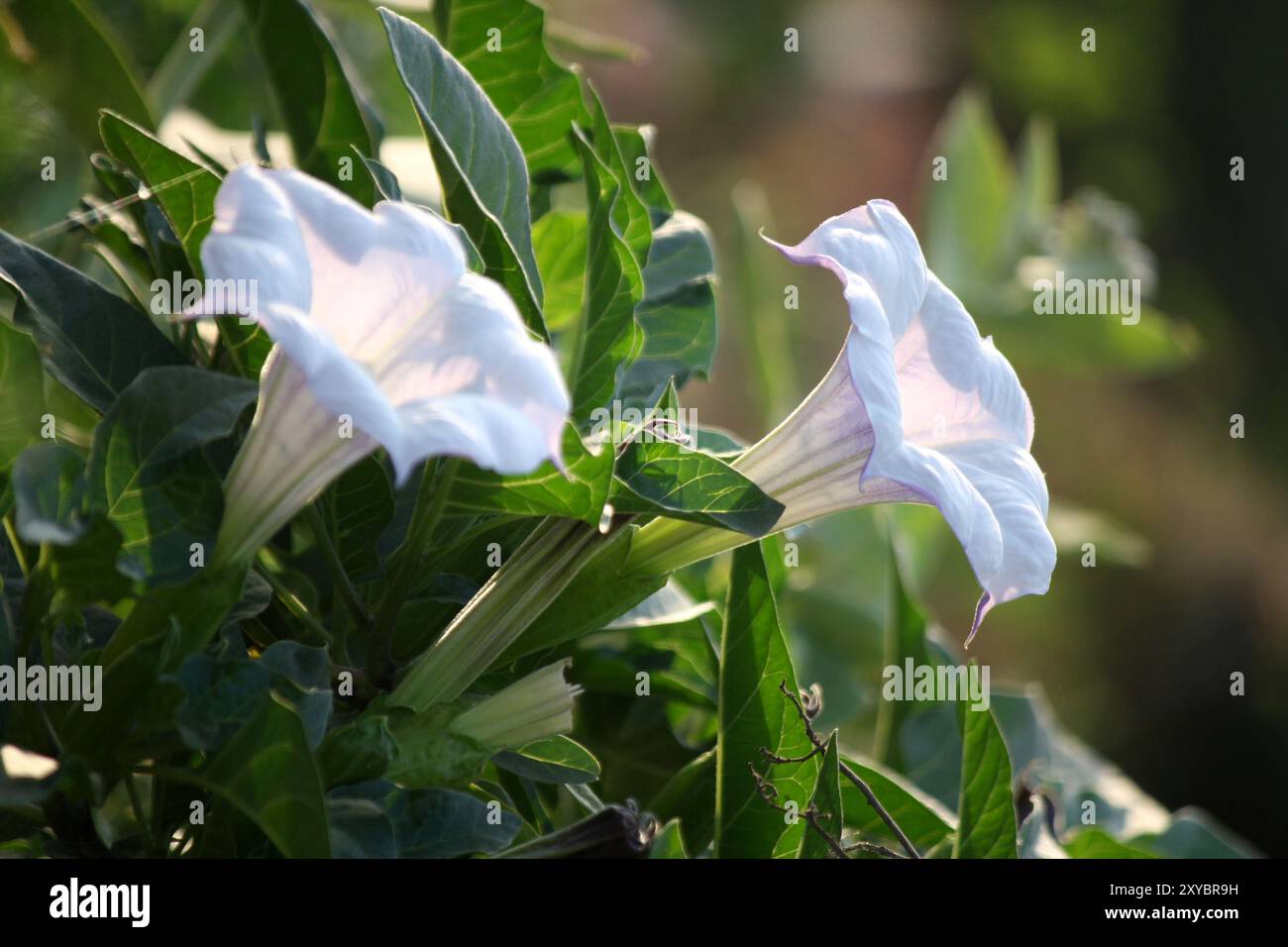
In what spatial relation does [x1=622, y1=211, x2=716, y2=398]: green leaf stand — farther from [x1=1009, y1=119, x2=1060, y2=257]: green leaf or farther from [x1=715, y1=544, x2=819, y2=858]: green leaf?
[x1=1009, y1=119, x2=1060, y2=257]: green leaf

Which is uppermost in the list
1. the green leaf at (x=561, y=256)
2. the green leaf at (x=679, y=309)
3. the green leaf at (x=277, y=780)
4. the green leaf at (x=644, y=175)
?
the green leaf at (x=644, y=175)

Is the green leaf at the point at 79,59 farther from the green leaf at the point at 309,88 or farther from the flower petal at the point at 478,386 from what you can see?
the flower petal at the point at 478,386

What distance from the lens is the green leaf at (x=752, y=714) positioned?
344 mm

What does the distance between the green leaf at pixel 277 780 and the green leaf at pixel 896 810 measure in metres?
0.19

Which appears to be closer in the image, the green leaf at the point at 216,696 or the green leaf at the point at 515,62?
the green leaf at the point at 216,696

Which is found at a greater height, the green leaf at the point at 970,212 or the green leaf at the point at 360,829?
the green leaf at the point at 970,212

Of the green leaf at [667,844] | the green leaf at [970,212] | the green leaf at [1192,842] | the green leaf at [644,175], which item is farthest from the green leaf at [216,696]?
the green leaf at [970,212]

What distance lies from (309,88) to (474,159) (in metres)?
0.09

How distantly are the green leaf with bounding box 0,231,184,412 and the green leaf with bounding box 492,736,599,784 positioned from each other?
0.13 m

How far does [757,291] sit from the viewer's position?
759 millimetres

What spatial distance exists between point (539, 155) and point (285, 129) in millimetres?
80

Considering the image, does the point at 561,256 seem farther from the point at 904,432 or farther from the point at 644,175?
the point at 904,432

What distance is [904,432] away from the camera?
1.05 feet
